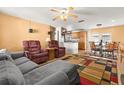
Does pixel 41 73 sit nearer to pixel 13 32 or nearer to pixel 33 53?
pixel 33 53

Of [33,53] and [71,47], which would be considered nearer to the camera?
[33,53]

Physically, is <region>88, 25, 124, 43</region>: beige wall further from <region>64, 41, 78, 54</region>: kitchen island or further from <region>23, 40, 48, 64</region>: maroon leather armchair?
<region>23, 40, 48, 64</region>: maroon leather armchair

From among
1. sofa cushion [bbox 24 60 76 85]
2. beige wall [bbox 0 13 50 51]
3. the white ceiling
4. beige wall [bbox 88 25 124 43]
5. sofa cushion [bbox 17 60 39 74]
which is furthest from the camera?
beige wall [bbox 88 25 124 43]

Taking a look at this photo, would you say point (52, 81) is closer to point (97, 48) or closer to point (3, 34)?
point (3, 34)

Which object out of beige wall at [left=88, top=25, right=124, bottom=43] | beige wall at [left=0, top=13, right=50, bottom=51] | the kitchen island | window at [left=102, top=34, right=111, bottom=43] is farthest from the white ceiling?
window at [left=102, top=34, right=111, bottom=43]

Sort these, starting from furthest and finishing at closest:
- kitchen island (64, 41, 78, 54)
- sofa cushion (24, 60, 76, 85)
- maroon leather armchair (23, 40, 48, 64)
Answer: kitchen island (64, 41, 78, 54) → maroon leather armchair (23, 40, 48, 64) → sofa cushion (24, 60, 76, 85)

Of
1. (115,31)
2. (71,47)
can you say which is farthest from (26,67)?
(115,31)

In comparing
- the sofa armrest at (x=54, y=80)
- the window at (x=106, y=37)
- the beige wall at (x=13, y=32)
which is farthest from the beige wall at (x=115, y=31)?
the sofa armrest at (x=54, y=80)

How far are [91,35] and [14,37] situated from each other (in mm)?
6911

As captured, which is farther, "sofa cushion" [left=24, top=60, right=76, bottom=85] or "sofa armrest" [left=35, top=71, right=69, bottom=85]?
"sofa cushion" [left=24, top=60, right=76, bottom=85]
